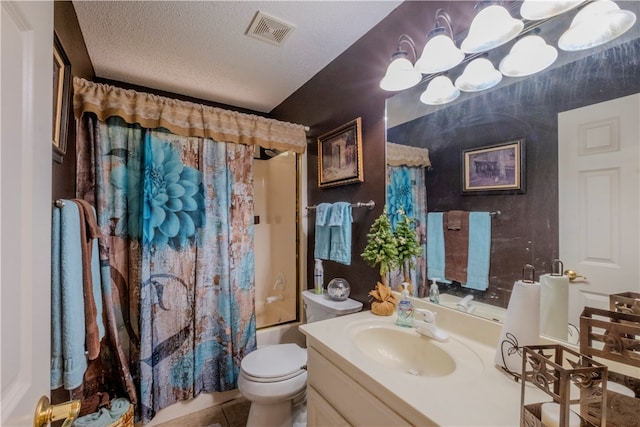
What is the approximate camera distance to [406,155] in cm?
147

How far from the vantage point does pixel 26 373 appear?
512mm

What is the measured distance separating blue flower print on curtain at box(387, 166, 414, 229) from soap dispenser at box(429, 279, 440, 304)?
1.08ft

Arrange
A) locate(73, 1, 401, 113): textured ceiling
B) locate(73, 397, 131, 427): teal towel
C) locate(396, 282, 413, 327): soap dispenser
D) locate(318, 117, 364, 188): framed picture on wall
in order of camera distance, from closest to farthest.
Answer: locate(396, 282, 413, 327): soap dispenser
locate(73, 397, 131, 427): teal towel
locate(73, 1, 401, 113): textured ceiling
locate(318, 117, 364, 188): framed picture on wall

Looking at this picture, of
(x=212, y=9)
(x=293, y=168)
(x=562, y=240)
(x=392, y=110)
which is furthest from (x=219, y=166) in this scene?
(x=562, y=240)

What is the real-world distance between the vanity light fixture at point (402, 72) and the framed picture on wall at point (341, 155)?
15.3 inches

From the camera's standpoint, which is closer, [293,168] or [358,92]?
[358,92]

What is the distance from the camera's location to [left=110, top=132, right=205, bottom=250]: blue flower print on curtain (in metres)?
1.75

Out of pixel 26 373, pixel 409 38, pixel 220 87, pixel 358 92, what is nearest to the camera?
pixel 26 373

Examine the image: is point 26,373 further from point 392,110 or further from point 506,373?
point 392,110

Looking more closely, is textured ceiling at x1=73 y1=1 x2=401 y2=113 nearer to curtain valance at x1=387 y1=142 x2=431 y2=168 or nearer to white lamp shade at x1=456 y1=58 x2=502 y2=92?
white lamp shade at x1=456 y1=58 x2=502 y2=92

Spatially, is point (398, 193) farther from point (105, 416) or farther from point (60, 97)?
point (105, 416)

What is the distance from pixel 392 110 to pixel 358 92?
33cm

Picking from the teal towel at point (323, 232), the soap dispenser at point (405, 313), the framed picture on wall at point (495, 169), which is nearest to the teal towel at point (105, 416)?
the teal towel at point (323, 232)

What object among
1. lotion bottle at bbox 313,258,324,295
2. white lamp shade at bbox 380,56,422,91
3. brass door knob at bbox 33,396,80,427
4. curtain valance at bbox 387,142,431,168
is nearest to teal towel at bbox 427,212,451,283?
curtain valance at bbox 387,142,431,168
